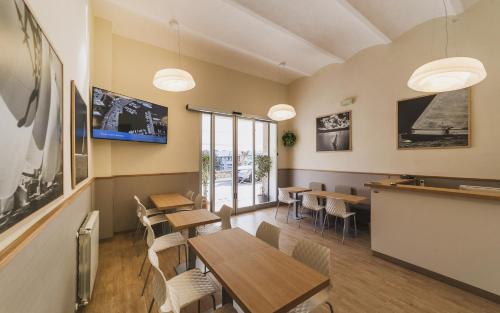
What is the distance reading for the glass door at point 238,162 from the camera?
502 centimetres

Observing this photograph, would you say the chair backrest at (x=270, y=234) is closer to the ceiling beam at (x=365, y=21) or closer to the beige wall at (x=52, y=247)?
the beige wall at (x=52, y=247)

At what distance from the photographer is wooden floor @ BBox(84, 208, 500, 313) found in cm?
204

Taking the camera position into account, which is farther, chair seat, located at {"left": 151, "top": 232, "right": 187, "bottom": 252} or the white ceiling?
the white ceiling

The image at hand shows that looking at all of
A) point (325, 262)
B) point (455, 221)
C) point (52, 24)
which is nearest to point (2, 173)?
point (52, 24)

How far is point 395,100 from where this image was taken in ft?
13.3

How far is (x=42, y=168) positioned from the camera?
3.35ft

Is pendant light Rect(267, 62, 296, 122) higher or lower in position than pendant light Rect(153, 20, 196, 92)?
lower

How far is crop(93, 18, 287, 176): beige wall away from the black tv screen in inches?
11.1

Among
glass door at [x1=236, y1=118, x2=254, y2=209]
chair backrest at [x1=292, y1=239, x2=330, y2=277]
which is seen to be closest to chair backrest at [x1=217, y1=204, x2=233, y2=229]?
chair backrest at [x1=292, y1=239, x2=330, y2=277]

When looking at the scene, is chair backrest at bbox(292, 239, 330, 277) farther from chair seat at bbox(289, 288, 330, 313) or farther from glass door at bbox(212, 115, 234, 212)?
glass door at bbox(212, 115, 234, 212)

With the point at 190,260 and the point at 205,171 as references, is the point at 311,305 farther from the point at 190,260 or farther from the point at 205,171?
the point at 205,171

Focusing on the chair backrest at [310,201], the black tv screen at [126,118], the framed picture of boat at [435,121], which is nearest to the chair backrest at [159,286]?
the black tv screen at [126,118]

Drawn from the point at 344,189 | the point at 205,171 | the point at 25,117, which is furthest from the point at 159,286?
the point at 344,189

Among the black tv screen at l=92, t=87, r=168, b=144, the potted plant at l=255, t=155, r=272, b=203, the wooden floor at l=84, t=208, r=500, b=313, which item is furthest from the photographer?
the potted plant at l=255, t=155, r=272, b=203
